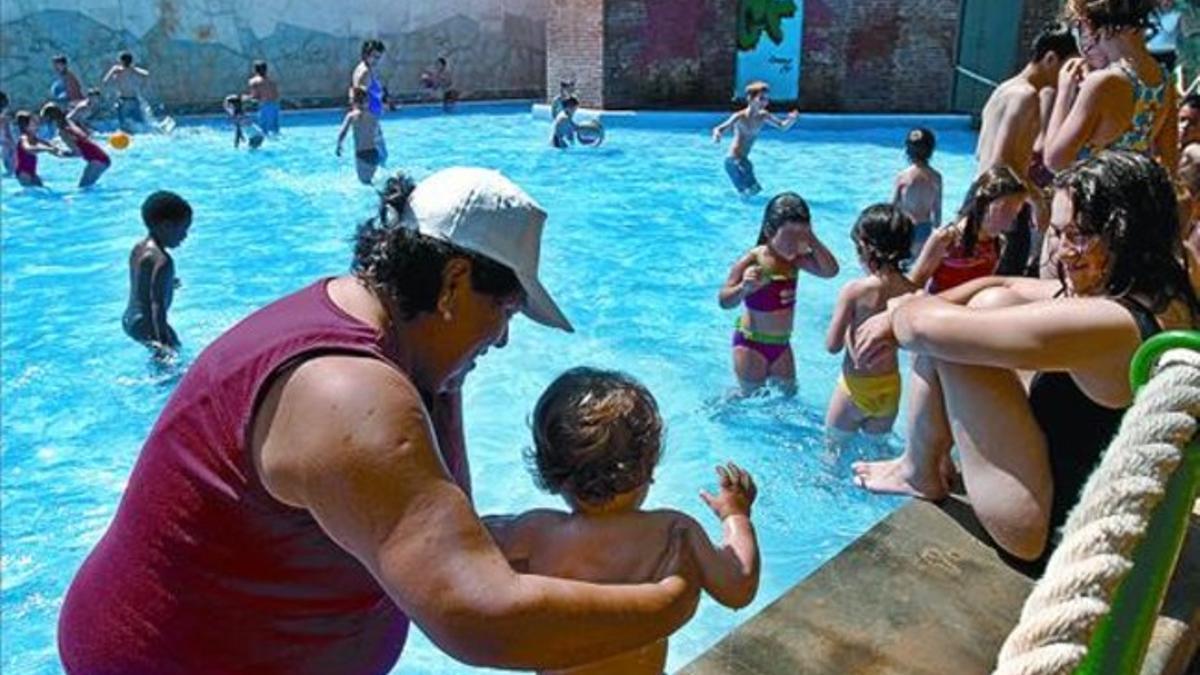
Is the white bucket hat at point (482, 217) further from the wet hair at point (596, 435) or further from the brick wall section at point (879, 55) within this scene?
the brick wall section at point (879, 55)

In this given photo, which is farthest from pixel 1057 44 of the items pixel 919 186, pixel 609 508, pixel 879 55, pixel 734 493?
Result: pixel 879 55

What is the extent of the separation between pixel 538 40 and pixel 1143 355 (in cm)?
2447

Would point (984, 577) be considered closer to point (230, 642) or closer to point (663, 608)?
point (663, 608)

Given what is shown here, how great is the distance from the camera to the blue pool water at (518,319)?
6.22 m

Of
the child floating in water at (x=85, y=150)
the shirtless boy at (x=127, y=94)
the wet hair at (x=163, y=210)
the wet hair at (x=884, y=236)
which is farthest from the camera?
the shirtless boy at (x=127, y=94)

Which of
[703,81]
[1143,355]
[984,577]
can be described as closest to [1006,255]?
[984,577]

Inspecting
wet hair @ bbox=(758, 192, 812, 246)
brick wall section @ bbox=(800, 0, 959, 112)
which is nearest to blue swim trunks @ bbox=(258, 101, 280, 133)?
brick wall section @ bbox=(800, 0, 959, 112)

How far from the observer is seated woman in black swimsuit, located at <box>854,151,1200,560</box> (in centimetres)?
242

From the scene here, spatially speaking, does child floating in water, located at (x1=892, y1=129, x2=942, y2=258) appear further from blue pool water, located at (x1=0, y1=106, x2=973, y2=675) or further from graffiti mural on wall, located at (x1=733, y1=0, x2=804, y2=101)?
graffiti mural on wall, located at (x1=733, y1=0, x2=804, y2=101)

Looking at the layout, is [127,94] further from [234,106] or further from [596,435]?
[596,435]

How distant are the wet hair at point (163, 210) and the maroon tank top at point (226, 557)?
18.1 ft

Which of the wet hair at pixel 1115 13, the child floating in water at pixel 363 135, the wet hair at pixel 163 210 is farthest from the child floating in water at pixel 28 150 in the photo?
the wet hair at pixel 1115 13

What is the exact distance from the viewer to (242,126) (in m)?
17.9

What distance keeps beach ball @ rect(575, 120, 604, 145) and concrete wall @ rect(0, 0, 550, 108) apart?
7.73 m
